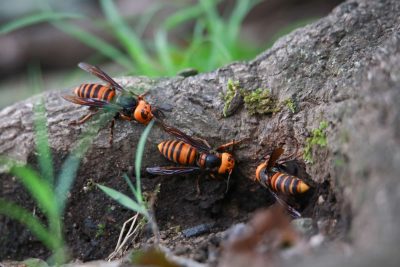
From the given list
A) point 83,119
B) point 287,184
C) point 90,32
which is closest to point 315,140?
point 287,184

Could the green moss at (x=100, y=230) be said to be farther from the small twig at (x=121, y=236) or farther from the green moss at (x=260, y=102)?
the green moss at (x=260, y=102)

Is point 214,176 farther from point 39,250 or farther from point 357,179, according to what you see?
point 357,179

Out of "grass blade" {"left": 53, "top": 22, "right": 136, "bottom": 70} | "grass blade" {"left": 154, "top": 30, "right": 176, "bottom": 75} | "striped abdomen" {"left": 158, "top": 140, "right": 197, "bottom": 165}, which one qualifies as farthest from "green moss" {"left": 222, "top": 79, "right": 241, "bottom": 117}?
"grass blade" {"left": 53, "top": 22, "right": 136, "bottom": 70}

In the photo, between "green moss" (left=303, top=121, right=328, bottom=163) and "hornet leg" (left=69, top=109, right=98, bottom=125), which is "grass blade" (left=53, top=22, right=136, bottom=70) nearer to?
"hornet leg" (left=69, top=109, right=98, bottom=125)

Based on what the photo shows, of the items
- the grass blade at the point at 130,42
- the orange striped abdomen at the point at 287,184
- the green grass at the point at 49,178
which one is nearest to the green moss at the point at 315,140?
the orange striped abdomen at the point at 287,184

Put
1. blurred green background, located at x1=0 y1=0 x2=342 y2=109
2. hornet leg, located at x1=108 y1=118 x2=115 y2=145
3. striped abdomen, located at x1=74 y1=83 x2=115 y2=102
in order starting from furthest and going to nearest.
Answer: blurred green background, located at x1=0 y1=0 x2=342 y2=109, striped abdomen, located at x1=74 y1=83 x2=115 y2=102, hornet leg, located at x1=108 y1=118 x2=115 y2=145

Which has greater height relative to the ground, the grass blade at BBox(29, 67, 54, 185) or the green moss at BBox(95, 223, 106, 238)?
the grass blade at BBox(29, 67, 54, 185)
